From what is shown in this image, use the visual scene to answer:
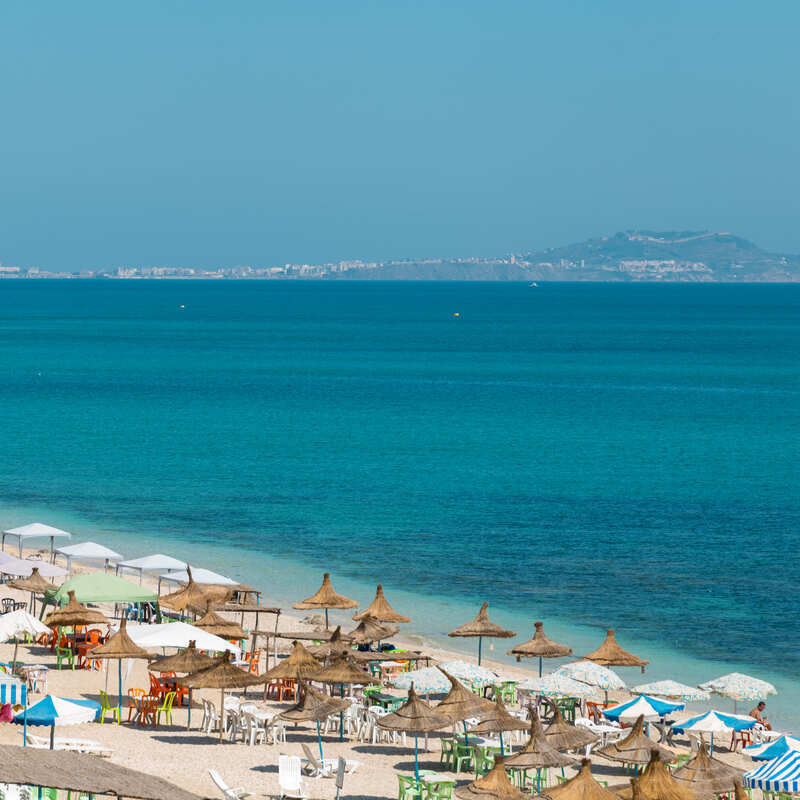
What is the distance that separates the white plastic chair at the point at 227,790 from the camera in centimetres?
1753

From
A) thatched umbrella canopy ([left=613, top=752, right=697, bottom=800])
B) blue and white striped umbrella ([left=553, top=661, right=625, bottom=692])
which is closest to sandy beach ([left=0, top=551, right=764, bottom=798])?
blue and white striped umbrella ([left=553, top=661, right=625, bottom=692])

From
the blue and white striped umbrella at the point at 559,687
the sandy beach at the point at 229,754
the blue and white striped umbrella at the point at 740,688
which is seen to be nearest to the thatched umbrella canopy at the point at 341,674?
the sandy beach at the point at 229,754

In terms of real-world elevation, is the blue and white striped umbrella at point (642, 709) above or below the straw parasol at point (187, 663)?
below

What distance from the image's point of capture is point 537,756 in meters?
18.8

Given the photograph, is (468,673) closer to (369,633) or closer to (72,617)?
(369,633)

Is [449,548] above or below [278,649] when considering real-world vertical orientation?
above

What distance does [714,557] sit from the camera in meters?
39.6

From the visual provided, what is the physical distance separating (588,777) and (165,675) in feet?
36.6

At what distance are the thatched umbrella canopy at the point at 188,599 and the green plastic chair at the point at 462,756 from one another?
986 centimetres

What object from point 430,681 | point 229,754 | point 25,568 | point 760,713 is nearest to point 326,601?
point 430,681

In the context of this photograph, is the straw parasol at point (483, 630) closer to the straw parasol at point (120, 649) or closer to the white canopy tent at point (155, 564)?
the straw parasol at point (120, 649)

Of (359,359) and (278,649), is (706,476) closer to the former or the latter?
(278,649)

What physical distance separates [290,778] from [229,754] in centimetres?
264

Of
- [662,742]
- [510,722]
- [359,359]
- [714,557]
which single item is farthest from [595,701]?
[359,359]
